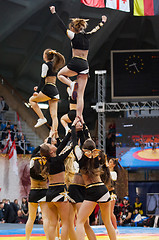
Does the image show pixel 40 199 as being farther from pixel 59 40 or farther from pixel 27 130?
pixel 27 130

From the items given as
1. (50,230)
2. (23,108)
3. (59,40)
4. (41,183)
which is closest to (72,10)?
(59,40)

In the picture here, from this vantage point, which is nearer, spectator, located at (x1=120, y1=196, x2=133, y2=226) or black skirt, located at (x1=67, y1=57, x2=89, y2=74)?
black skirt, located at (x1=67, y1=57, x2=89, y2=74)

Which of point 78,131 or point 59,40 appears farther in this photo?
point 59,40

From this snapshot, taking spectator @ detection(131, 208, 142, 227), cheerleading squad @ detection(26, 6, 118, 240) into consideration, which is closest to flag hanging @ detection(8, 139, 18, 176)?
spectator @ detection(131, 208, 142, 227)

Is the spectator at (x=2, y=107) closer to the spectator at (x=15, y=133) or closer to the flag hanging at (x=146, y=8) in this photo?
the spectator at (x=15, y=133)

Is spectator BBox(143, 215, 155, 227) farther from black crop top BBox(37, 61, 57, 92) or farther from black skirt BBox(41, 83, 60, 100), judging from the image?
black crop top BBox(37, 61, 57, 92)

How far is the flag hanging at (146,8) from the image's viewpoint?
11.5 m

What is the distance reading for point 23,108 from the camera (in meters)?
17.5

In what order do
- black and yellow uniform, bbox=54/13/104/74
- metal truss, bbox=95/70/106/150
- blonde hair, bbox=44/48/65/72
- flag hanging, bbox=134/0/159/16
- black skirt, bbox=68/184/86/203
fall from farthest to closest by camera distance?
metal truss, bbox=95/70/106/150, flag hanging, bbox=134/0/159/16, blonde hair, bbox=44/48/65/72, black and yellow uniform, bbox=54/13/104/74, black skirt, bbox=68/184/86/203

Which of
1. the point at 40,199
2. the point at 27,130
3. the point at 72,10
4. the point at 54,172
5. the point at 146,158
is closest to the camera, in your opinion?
the point at 54,172

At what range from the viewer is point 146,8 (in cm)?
1156

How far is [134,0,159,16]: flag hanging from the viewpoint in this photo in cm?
1148

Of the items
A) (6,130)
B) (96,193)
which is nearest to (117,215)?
(6,130)

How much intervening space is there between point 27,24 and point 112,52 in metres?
3.65
